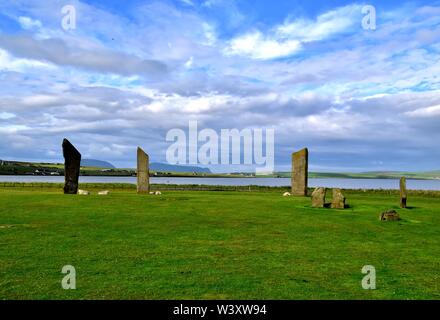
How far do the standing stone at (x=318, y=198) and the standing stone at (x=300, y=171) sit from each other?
9507 millimetres

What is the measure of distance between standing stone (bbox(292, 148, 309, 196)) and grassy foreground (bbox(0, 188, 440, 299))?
A: 13.1m

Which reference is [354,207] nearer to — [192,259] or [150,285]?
[192,259]

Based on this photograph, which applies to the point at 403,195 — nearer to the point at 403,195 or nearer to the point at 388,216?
the point at 403,195

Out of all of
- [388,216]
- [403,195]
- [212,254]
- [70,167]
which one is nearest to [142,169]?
[70,167]

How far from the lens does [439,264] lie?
11.1m

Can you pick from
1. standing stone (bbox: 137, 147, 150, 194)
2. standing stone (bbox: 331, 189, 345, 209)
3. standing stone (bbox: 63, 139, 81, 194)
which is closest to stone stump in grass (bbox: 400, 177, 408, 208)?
standing stone (bbox: 331, 189, 345, 209)

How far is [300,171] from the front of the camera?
35.0 meters

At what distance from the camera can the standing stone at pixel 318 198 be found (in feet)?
81.4

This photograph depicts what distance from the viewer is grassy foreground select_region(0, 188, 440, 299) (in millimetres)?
8477

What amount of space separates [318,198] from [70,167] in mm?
18925

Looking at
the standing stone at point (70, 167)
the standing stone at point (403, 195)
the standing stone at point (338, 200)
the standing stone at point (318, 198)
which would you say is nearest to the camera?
the standing stone at point (318, 198)

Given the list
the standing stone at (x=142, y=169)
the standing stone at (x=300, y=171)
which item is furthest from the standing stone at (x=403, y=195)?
the standing stone at (x=142, y=169)

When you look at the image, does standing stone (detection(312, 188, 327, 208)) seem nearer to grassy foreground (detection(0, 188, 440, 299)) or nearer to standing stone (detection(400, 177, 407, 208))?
grassy foreground (detection(0, 188, 440, 299))

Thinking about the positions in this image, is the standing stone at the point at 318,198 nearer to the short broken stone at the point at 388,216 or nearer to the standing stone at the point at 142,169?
the short broken stone at the point at 388,216
